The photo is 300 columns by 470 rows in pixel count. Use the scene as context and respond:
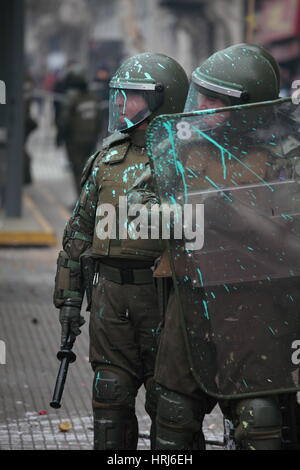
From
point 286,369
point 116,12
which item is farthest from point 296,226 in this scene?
point 116,12

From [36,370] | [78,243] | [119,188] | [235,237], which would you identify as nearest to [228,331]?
[235,237]

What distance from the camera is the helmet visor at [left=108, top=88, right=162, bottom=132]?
15.7 feet

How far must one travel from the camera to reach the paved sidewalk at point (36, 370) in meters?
5.86

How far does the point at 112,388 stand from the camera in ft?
15.4

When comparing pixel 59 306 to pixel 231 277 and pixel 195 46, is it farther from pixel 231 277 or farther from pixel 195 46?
pixel 195 46

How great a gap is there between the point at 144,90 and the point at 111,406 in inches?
52.1

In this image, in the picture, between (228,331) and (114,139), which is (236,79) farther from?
(228,331)

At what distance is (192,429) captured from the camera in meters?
4.32

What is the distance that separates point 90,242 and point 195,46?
35.6 m

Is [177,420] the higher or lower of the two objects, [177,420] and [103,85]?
the higher

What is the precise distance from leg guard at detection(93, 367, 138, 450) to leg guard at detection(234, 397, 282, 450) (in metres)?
0.65

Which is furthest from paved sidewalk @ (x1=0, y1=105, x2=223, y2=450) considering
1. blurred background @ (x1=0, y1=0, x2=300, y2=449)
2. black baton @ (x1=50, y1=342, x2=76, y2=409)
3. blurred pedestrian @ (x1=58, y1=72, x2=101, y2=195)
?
blurred pedestrian @ (x1=58, y1=72, x2=101, y2=195)

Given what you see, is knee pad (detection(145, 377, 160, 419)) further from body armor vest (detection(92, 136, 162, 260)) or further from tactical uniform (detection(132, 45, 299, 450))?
body armor vest (detection(92, 136, 162, 260))

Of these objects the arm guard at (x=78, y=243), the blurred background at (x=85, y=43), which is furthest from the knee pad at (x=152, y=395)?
the blurred background at (x=85, y=43)
